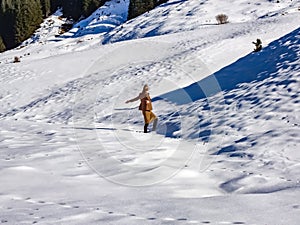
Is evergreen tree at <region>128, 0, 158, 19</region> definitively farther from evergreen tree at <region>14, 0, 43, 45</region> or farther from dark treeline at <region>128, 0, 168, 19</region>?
evergreen tree at <region>14, 0, 43, 45</region>

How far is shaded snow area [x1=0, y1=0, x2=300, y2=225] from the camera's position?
15.1 ft

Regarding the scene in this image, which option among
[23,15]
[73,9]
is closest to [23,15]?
[23,15]

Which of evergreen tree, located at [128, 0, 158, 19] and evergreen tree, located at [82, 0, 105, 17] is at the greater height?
evergreen tree, located at [82, 0, 105, 17]

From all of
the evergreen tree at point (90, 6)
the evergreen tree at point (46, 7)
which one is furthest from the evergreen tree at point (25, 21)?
the evergreen tree at point (46, 7)

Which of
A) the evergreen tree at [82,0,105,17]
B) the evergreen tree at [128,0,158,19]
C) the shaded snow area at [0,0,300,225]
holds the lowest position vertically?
the shaded snow area at [0,0,300,225]

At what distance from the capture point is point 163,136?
1006 cm

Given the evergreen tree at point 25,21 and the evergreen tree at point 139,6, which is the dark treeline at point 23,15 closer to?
the evergreen tree at point 25,21

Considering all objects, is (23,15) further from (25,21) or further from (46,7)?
(46,7)

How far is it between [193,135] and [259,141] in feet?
6.33

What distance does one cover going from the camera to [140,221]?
408 cm

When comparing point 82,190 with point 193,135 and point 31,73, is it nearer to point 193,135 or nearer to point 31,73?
point 193,135

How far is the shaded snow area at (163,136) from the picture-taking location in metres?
4.59

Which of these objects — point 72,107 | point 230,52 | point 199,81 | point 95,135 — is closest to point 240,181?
point 95,135

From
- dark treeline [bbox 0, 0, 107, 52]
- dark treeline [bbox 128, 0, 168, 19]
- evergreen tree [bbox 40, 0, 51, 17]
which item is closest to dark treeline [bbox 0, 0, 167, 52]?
dark treeline [bbox 0, 0, 107, 52]
